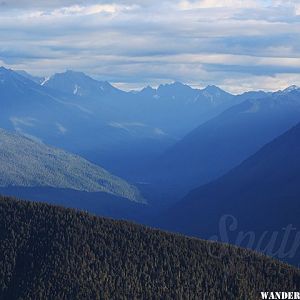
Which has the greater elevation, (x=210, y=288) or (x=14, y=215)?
(x=14, y=215)

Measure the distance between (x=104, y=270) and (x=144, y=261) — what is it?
583 centimetres

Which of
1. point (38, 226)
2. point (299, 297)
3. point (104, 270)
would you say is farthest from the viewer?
point (38, 226)

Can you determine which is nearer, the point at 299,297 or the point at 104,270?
the point at 299,297

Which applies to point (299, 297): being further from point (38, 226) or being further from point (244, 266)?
point (38, 226)

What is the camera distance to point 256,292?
11531cm

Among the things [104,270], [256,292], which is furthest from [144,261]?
[256,292]

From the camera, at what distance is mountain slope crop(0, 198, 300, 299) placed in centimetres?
11431

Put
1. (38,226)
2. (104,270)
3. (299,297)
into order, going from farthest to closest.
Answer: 1. (38,226)
2. (104,270)
3. (299,297)

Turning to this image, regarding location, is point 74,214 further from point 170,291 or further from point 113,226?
point 170,291

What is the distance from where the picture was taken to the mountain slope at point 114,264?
11431 cm

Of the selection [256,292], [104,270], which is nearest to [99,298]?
[104,270]

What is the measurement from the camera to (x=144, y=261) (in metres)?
121

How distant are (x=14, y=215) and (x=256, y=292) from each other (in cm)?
3643

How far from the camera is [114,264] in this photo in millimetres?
120312
